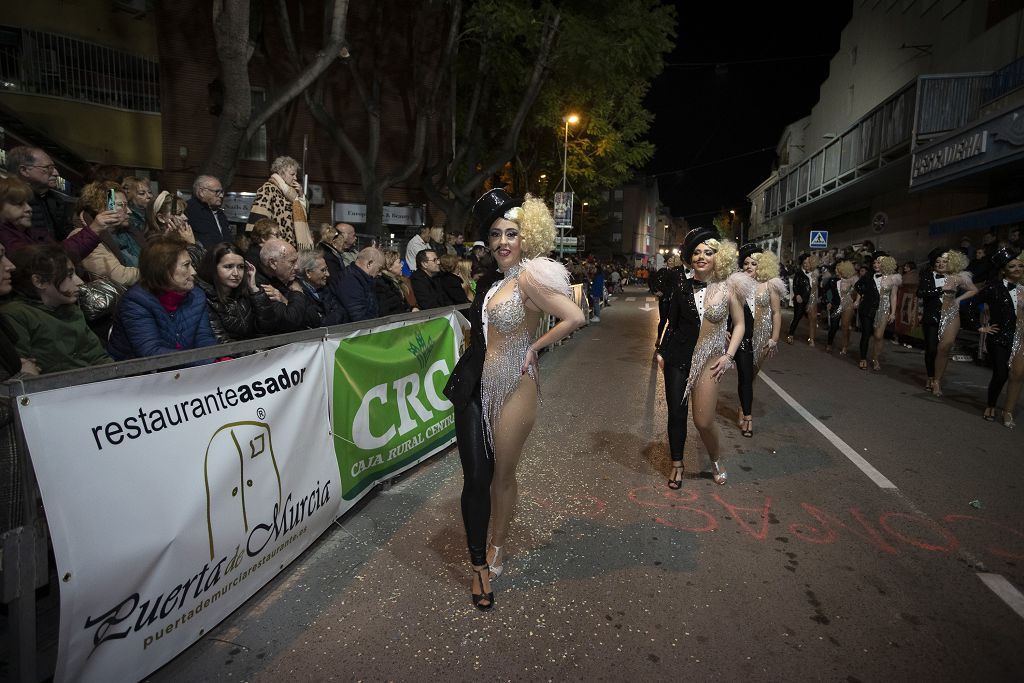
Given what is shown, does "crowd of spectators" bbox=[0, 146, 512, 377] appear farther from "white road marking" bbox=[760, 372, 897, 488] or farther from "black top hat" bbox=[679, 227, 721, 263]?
"white road marking" bbox=[760, 372, 897, 488]

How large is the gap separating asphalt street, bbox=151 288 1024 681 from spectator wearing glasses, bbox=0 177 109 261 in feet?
8.72

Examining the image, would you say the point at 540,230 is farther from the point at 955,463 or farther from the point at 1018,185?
the point at 1018,185

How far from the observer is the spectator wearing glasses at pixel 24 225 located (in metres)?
3.64

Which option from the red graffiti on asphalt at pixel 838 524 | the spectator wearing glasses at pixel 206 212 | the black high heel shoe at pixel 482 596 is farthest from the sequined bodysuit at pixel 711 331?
the spectator wearing glasses at pixel 206 212

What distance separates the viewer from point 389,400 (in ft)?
14.9

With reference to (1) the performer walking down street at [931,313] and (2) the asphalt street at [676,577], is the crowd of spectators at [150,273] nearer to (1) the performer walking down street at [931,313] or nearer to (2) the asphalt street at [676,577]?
(2) the asphalt street at [676,577]

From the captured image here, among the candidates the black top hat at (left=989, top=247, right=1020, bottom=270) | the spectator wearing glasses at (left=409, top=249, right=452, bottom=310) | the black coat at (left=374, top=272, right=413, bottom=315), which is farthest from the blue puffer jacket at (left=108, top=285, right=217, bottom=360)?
the black top hat at (left=989, top=247, right=1020, bottom=270)

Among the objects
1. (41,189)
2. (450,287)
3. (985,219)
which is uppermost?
(985,219)

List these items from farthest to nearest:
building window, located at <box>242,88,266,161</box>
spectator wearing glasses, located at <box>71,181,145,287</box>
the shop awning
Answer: building window, located at <box>242,88,266,161</box>
the shop awning
spectator wearing glasses, located at <box>71,181,145,287</box>

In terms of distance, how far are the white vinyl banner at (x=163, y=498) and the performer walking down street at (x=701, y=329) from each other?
9.40 ft

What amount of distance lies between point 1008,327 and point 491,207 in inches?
270

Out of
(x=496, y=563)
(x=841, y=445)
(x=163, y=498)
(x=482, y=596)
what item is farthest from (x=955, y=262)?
(x=163, y=498)

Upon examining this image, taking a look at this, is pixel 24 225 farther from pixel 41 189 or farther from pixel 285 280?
pixel 285 280

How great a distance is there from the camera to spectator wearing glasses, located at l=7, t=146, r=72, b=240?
434 centimetres
